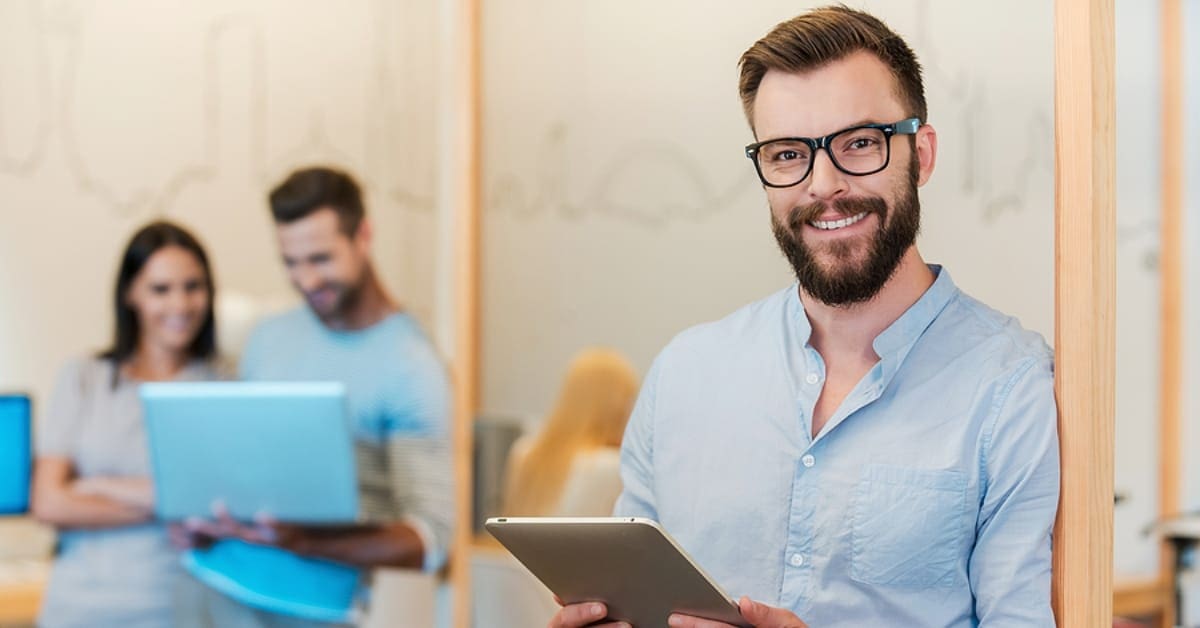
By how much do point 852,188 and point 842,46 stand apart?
0.21 m

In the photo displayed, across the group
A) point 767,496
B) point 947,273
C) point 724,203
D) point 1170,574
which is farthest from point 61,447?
point 1170,574

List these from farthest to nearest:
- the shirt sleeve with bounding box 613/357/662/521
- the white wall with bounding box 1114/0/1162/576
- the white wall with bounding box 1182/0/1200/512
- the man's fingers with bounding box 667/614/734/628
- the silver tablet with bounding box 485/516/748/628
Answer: the white wall with bounding box 1182/0/1200/512 → the white wall with bounding box 1114/0/1162/576 → the shirt sleeve with bounding box 613/357/662/521 → the man's fingers with bounding box 667/614/734/628 → the silver tablet with bounding box 485/516/748/628

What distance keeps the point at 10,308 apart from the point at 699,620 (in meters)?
2.14

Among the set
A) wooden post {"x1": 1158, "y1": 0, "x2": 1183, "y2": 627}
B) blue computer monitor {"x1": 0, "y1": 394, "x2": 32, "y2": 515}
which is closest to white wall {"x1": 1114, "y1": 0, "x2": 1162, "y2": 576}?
wooden post {"x1": 1158, "y1": 0, "x2": 1183, "y2": 627}

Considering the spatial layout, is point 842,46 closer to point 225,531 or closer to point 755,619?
point 755,619

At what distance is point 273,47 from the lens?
3330mm

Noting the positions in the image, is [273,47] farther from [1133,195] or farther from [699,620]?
[1133,195]

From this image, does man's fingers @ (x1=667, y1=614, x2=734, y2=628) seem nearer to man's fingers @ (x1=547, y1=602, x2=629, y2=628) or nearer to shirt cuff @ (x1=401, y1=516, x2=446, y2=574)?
man's fingers @ (x1=547, y1=602, x2=629, y2=628)

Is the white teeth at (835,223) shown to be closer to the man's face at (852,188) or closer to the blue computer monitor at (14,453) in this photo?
the man's face at (852,188)

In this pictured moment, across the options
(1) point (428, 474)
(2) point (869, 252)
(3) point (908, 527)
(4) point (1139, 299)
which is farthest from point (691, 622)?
(4) point (1139, 299)

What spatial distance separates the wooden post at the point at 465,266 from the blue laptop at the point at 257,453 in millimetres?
261

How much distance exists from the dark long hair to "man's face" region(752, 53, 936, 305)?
1.79 meters

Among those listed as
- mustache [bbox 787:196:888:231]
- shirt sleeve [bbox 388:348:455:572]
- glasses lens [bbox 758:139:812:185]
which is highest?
glasses lens [bbox 758:139:812:185]

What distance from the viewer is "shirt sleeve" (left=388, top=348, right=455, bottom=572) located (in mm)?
3174
